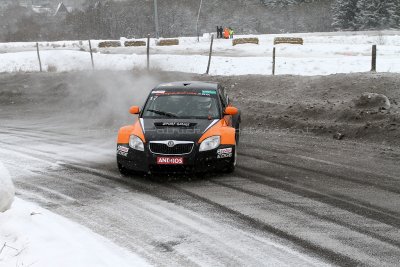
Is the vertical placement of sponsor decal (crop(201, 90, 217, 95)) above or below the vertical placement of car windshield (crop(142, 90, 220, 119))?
above

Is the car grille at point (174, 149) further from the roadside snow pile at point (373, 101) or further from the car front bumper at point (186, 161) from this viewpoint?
the roadside snow pile at point (373, 101)

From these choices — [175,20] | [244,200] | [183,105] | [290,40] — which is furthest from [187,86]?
[175,20]

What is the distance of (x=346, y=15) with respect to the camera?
6862 centimetres

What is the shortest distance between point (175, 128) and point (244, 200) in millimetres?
2119

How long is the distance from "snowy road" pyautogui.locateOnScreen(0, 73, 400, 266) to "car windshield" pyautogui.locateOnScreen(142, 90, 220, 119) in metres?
1.29

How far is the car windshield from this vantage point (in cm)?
1052

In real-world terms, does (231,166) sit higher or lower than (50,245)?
lower

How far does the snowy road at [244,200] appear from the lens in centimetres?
630

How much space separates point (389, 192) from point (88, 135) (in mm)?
9182

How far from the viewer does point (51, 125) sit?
18.3 metres

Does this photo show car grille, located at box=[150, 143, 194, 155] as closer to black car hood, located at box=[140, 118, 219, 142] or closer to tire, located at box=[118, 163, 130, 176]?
black car hood, located at box=[140, 118, 219, 142]

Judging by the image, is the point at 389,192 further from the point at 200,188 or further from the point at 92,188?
the point at 92,188

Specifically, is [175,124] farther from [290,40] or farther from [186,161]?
[290,40]

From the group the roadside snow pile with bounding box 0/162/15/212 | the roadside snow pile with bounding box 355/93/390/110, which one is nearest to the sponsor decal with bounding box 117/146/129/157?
the roadside snow pile with bounding box 0/162/15/212
